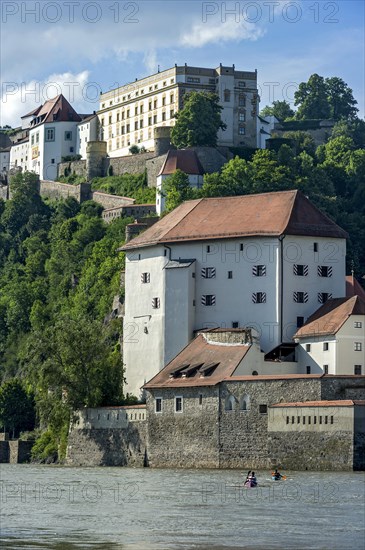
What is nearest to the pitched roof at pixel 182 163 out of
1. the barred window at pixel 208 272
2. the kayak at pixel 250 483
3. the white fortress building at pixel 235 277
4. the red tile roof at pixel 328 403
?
the white fortress building at pixel 235 277

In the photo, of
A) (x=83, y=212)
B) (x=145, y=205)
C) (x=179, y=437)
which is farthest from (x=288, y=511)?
(x=83, y=212)

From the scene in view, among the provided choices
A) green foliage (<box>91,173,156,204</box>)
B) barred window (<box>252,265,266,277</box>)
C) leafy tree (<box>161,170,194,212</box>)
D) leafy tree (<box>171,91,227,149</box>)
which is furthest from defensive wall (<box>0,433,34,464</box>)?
leafy tree (<box>171,91,227,149</box>)

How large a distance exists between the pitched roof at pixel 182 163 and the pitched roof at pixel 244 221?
30.6 m

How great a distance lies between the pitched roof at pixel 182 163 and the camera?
140000 millimetres

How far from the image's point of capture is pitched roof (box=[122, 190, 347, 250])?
332 ft

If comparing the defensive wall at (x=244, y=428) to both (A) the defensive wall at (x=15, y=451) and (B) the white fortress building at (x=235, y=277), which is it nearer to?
(B) the white fortress building at (x=235, y=277)

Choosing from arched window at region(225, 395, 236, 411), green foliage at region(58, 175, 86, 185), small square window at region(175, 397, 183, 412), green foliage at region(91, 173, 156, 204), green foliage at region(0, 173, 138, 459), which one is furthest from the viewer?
green foliage at region(58, 175, 86, 185)

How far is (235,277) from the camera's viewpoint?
331ft

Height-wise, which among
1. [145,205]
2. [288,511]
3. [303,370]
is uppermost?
[145,205]

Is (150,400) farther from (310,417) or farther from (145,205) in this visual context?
(145,205)

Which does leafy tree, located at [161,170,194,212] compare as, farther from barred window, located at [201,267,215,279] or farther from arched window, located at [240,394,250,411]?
arched window, located at [240,394,250,411]

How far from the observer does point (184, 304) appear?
102 meters

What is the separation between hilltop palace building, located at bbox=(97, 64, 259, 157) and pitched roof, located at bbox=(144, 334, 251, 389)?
5762cm

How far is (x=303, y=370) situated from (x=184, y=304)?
404 inches
